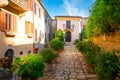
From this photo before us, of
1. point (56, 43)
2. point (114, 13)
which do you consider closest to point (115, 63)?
point (114, 13)

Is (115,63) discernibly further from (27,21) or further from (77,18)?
(77,18)

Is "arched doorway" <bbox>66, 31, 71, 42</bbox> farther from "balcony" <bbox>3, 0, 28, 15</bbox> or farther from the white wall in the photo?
"balcony" <bbox>3, 0, 28, 15</bbox>

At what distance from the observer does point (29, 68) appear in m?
8.04

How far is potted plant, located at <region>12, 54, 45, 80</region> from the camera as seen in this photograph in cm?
799

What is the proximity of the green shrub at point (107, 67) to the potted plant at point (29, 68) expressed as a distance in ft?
7.71

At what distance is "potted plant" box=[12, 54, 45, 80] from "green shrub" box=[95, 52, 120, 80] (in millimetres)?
2350

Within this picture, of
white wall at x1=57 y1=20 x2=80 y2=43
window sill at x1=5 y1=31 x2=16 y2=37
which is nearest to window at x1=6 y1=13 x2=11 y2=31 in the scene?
A: window sill at x1=5 y1=31 x2=16 y2=37

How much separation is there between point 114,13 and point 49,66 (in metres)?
5.62

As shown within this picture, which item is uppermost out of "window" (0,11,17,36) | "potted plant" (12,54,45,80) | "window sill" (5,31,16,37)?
"window" (0,11,17,36)

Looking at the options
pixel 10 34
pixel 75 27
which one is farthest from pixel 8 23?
pixel 75 27

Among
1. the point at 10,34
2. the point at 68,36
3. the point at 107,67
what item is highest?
the point at 68,36

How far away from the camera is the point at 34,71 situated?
317 inches

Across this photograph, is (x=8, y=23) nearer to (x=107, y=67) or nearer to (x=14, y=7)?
(x=14, y=7)

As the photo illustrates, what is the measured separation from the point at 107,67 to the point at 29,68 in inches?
115
